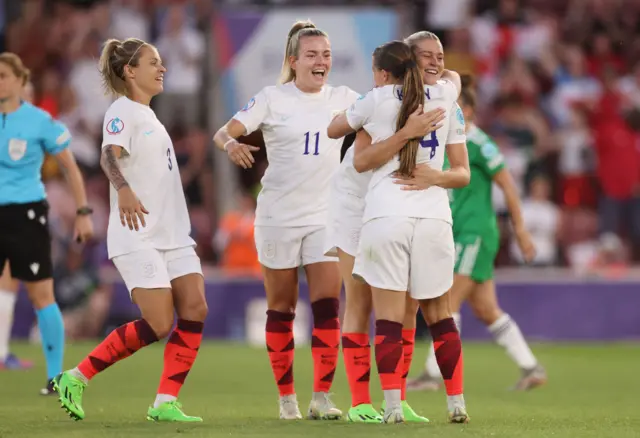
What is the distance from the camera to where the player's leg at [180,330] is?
758cm

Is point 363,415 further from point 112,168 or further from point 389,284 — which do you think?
point 112,168

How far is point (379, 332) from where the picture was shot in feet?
23.4

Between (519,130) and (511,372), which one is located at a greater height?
(519,130)

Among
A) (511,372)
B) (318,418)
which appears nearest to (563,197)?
(511,372)

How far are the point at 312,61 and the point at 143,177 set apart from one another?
47.7 inches

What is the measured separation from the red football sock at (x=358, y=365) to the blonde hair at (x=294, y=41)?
163 cm

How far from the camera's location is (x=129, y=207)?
23.8 ft

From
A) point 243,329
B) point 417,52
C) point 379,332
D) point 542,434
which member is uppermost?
point 417,52

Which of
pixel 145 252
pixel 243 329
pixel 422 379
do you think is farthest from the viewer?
pixel 243 329

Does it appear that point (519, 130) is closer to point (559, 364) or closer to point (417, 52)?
point (559, 364)

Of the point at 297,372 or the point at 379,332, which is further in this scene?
the point at 297,372

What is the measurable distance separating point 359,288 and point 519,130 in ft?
33.5

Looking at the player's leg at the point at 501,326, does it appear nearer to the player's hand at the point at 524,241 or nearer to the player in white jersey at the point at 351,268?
the player's hand at the point at 524,241

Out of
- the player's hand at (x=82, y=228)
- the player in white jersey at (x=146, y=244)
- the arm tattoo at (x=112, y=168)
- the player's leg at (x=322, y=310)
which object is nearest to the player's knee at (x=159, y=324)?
the player in white jersey at (x=146, y=244)
